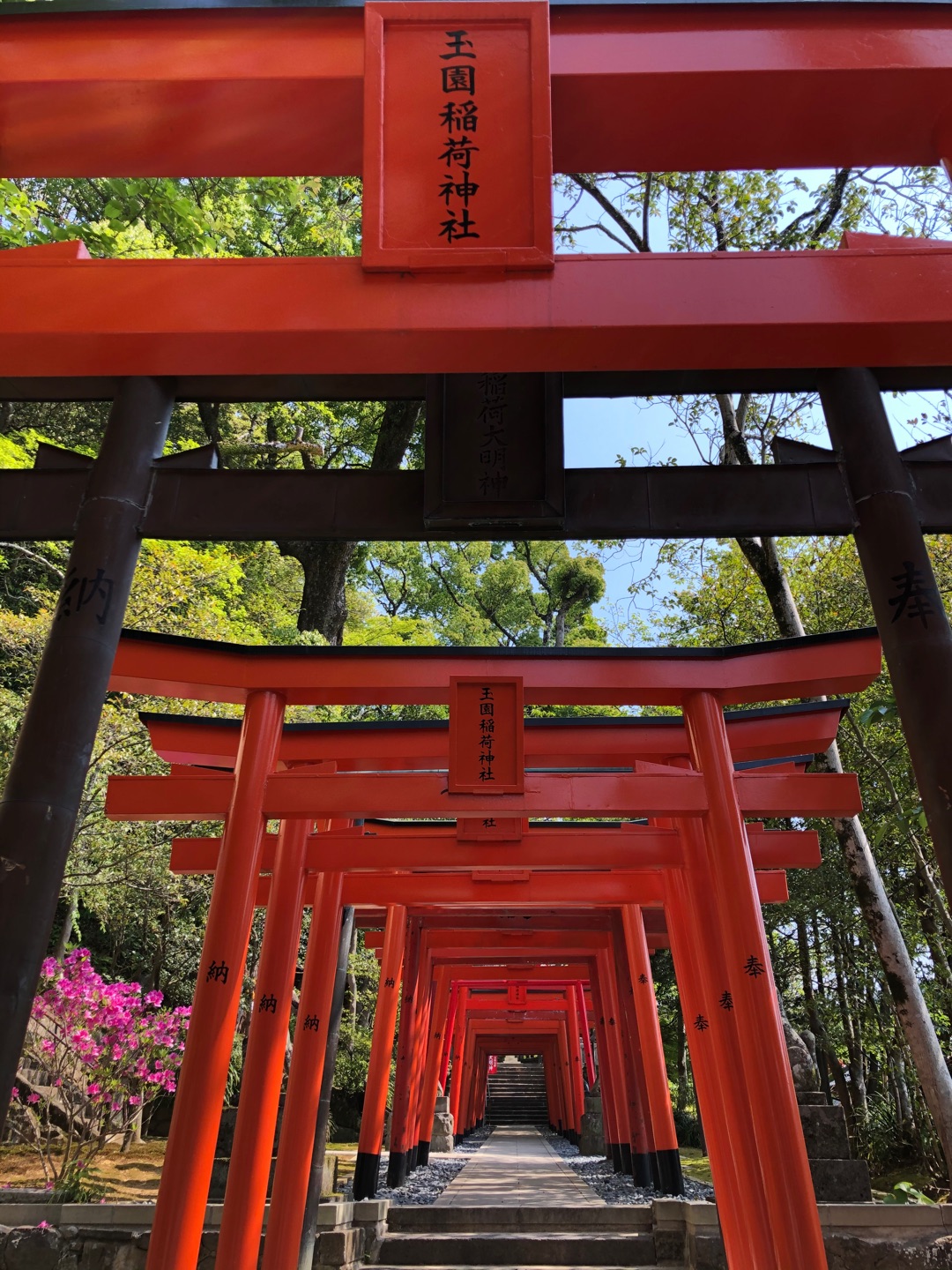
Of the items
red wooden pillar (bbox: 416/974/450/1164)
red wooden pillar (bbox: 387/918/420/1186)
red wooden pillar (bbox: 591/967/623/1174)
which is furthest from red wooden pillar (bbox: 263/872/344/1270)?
red wooden pillar (bbox: 416/974/450/1164)

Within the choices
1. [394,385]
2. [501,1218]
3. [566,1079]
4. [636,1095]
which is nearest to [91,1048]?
[501,1218]

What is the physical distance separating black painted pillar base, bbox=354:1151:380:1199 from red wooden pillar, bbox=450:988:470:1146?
1156cm

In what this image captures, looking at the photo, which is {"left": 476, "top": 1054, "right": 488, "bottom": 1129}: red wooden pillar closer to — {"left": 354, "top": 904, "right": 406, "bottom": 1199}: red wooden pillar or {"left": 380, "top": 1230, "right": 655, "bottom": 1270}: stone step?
{"left": 354, "top": 904, "right": 406, "bottom": 1199}: red wooden pillar

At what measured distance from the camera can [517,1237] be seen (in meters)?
10.5

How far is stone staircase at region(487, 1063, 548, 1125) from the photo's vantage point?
36.6 meters

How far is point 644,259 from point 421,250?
0.92 meters

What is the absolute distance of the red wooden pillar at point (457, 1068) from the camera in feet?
77.5

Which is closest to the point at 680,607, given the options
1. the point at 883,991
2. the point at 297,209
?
the point at 883,991

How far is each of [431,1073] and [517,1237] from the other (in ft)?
24.0

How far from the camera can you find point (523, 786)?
22.7ft

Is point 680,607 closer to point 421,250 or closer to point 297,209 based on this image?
point 297,209

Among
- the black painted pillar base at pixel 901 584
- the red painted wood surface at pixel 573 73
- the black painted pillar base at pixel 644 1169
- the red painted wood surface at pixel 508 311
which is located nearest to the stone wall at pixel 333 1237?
the black painted pillar base at pixel 644 1169

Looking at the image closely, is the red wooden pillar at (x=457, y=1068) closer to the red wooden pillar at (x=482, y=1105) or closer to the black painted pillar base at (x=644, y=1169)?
the red wooden pillar at (x=482, y=1105)

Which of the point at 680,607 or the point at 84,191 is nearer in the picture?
the point at 84,191
